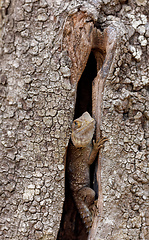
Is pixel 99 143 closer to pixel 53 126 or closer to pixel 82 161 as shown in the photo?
pixel 82 161

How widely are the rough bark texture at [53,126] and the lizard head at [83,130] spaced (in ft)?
0.27

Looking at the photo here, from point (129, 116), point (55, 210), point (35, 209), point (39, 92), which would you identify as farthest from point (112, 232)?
point (39, 92)

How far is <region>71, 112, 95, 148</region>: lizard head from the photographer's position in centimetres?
209

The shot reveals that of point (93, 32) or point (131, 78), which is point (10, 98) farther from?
point (131, 78)

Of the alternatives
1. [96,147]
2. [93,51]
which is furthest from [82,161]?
[93,51]

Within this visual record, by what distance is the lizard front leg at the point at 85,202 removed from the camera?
2.15 m

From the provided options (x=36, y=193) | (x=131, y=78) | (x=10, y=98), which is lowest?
(x=36, y=193)

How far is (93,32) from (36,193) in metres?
1.36

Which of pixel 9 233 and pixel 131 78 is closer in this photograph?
pixel 9 233

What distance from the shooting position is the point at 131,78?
214cm

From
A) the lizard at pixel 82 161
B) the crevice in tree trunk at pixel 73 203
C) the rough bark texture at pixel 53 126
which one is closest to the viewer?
the rough bark texture at pixel 53 126

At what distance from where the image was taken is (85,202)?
7.21 feet

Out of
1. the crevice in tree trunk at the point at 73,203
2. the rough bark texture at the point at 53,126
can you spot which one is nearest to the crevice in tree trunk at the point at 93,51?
the rough bark texture at the point at 53,126

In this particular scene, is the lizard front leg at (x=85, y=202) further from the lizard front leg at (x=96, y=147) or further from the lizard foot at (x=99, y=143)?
the lizard foot at (x=99, y=143)
